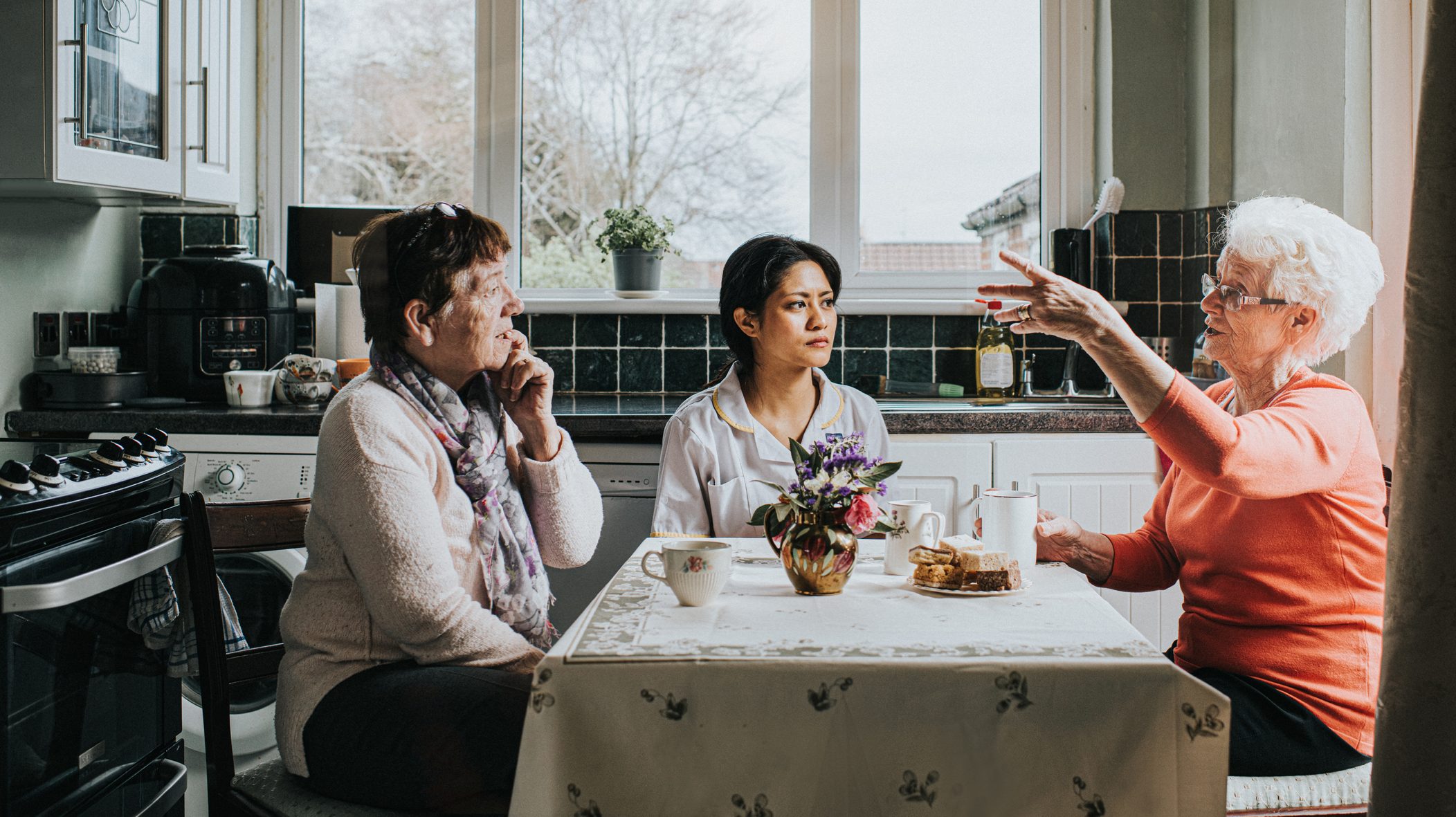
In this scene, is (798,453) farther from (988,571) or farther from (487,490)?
(487,490)

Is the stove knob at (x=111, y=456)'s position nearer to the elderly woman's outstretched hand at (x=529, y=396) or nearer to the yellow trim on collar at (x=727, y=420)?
the elderly woman's outstretched hand at (x=529, y=396)

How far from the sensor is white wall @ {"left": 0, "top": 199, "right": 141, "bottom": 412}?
2.82 metres

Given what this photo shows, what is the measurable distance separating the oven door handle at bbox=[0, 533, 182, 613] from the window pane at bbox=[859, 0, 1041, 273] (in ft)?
8.00

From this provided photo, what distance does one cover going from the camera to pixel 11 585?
1.47 m

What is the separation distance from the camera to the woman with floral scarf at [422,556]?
4.61 feet

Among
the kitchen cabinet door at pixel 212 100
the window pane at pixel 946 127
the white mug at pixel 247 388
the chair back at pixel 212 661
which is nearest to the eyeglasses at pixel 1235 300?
the chair back at pixel 212 661

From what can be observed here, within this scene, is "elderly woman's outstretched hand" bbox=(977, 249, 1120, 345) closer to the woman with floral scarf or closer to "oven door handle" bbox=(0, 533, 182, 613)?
the woman with floral scarf

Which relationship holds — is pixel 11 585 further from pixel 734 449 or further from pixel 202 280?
pixel 202 280

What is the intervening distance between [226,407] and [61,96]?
2.70ft

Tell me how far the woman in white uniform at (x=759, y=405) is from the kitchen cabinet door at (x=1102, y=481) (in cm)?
57

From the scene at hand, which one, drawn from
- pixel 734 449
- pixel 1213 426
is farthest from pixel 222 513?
pixel 1213 426

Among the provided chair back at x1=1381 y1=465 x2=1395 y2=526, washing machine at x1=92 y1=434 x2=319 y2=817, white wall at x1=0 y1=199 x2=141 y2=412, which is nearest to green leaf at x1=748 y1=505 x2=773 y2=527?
chair back at x1=1381 y1=465 x2=1395 y2=526

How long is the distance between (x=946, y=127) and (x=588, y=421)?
1.62 meters

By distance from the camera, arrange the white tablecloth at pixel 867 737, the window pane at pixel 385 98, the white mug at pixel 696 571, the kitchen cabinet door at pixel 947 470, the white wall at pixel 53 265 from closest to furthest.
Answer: the white tablecloth at pixel 867 737 < the white mug at pixel 696 571 < the kitchen cabinet door at pixel 947 470 < the white wall at pixel 53 265 < the window pane at pixel 385 98
